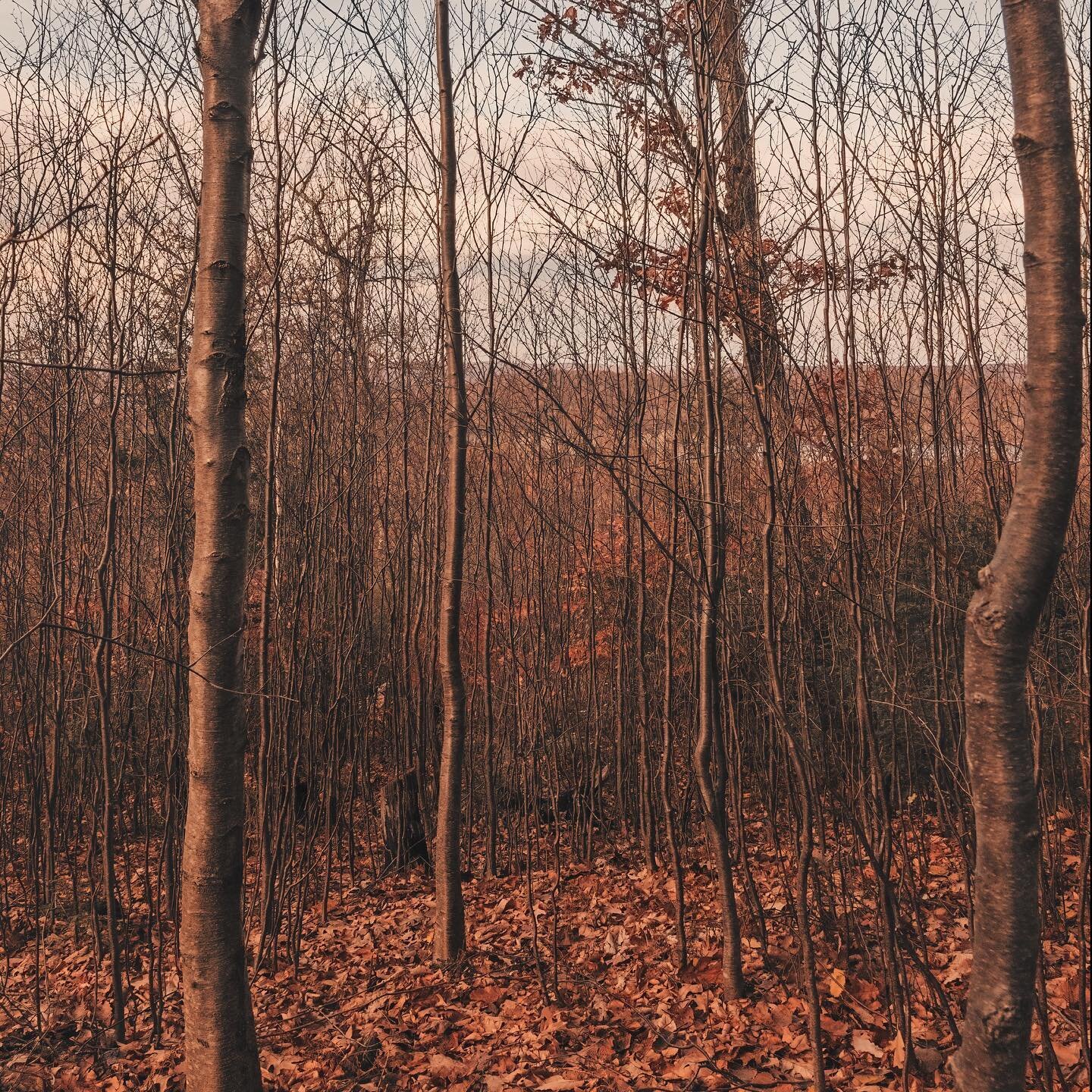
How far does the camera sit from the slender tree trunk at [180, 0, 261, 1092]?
101 inches

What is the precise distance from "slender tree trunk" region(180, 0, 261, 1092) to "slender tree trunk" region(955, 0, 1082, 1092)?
203 cm

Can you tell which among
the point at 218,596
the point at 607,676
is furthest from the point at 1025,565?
the point at 607,676

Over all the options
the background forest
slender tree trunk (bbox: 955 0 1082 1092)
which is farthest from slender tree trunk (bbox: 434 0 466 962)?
slender tree trunk (bbox: 955 0 1082 1092)

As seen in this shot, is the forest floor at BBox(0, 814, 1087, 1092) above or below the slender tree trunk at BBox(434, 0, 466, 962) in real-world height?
below

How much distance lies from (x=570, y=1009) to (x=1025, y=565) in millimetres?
3310

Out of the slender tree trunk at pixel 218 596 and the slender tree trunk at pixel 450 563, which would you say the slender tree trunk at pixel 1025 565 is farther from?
the slender tree trunk at pixel 450 563

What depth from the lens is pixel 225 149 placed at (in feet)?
8.55

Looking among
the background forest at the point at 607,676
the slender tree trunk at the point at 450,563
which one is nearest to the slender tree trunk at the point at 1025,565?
the background forest at the point at 607,676

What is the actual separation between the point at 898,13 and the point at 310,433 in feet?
11.4

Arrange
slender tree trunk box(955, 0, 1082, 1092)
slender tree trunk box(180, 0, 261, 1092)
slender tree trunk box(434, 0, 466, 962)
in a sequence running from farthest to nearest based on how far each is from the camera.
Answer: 1. slender tree trunk box(434, 0, 466, 962)
2. slender tree trunk box(180, 0, 261, 1092)
3. slender tree trunk box(955, 0, 1082, 1092)

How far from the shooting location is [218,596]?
2570 millimetres

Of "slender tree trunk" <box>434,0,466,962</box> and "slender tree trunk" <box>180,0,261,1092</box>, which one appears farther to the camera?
"slender tree trunk" <box>434,0,466,962</box>

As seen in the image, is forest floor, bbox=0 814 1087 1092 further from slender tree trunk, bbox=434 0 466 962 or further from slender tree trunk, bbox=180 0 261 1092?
slender tree trunk, bbox=180 0 261 1092

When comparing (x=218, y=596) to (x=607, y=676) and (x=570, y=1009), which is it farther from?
(x=607, y=676)
